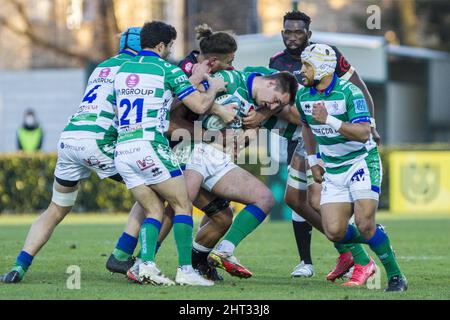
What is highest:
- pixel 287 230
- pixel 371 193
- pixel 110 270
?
pixel 371 193

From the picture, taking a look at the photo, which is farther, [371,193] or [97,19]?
[97,19]

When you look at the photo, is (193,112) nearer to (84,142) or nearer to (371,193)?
(84,142)

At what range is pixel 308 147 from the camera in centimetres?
993

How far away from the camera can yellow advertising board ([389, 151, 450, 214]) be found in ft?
73.9

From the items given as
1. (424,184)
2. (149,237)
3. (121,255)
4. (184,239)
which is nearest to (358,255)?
(184,239)

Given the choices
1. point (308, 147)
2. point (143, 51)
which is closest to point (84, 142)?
point (143, 51)

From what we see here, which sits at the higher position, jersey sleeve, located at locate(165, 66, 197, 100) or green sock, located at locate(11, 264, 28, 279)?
jersey sleeve, located at locate(165, 66, 197, 100)

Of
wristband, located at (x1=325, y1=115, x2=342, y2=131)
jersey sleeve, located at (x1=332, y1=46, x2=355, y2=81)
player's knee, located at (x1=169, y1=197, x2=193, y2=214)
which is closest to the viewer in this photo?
wristband, located at (x1=325, y1=115, x2=342, y2=131)

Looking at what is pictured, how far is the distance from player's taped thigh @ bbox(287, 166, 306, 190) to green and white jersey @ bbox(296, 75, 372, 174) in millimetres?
1105

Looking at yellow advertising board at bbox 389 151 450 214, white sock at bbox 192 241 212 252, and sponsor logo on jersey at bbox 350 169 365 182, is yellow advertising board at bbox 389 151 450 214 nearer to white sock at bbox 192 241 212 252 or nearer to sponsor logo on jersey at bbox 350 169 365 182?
white sock at bbox 192 241 212 252

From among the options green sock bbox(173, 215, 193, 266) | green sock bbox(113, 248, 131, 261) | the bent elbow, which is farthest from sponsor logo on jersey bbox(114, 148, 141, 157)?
the bent elbow
